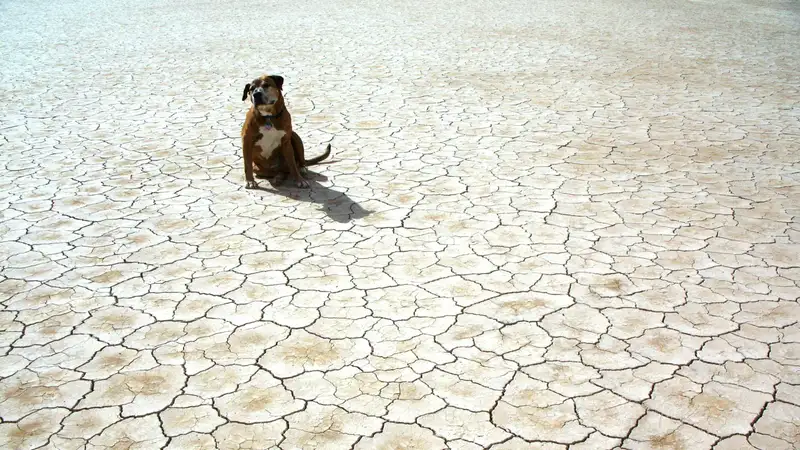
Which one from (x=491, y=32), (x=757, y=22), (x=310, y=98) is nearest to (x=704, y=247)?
(x=310, y=98)

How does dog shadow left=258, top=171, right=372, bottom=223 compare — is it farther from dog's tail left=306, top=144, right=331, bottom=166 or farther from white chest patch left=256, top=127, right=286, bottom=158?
white chest patch left=256, top=127, right=286, bottom=158

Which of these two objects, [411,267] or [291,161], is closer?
[411,267]

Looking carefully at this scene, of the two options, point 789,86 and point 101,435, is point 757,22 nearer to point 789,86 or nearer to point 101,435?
point 789,86

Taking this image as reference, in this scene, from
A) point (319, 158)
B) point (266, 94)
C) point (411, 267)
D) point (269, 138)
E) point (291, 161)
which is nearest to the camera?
point (411, 267)

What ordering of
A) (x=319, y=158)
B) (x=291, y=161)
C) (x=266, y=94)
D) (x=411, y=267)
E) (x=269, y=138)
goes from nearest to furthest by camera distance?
1. (x=411, y=267)
2. (x=266, y=94)
3. (x=269, y=138)
4. (x=291, y=161)
5. (x=319, y=158)

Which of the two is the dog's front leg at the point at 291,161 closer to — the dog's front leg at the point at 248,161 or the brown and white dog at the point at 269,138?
the brown and white dog at the point at 269,138

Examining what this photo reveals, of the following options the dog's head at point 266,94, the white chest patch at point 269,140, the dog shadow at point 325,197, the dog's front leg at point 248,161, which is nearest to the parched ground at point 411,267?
the dog shadow at point 325,197

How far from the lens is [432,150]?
236 inches

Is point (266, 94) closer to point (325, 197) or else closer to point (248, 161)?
point (248, 161)

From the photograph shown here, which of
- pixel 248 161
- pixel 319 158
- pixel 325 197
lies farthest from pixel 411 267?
pixel 319 158

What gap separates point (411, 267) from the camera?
158 inches

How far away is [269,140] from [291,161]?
0.21 metres

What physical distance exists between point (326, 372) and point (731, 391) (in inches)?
63.7

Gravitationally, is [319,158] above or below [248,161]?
below
